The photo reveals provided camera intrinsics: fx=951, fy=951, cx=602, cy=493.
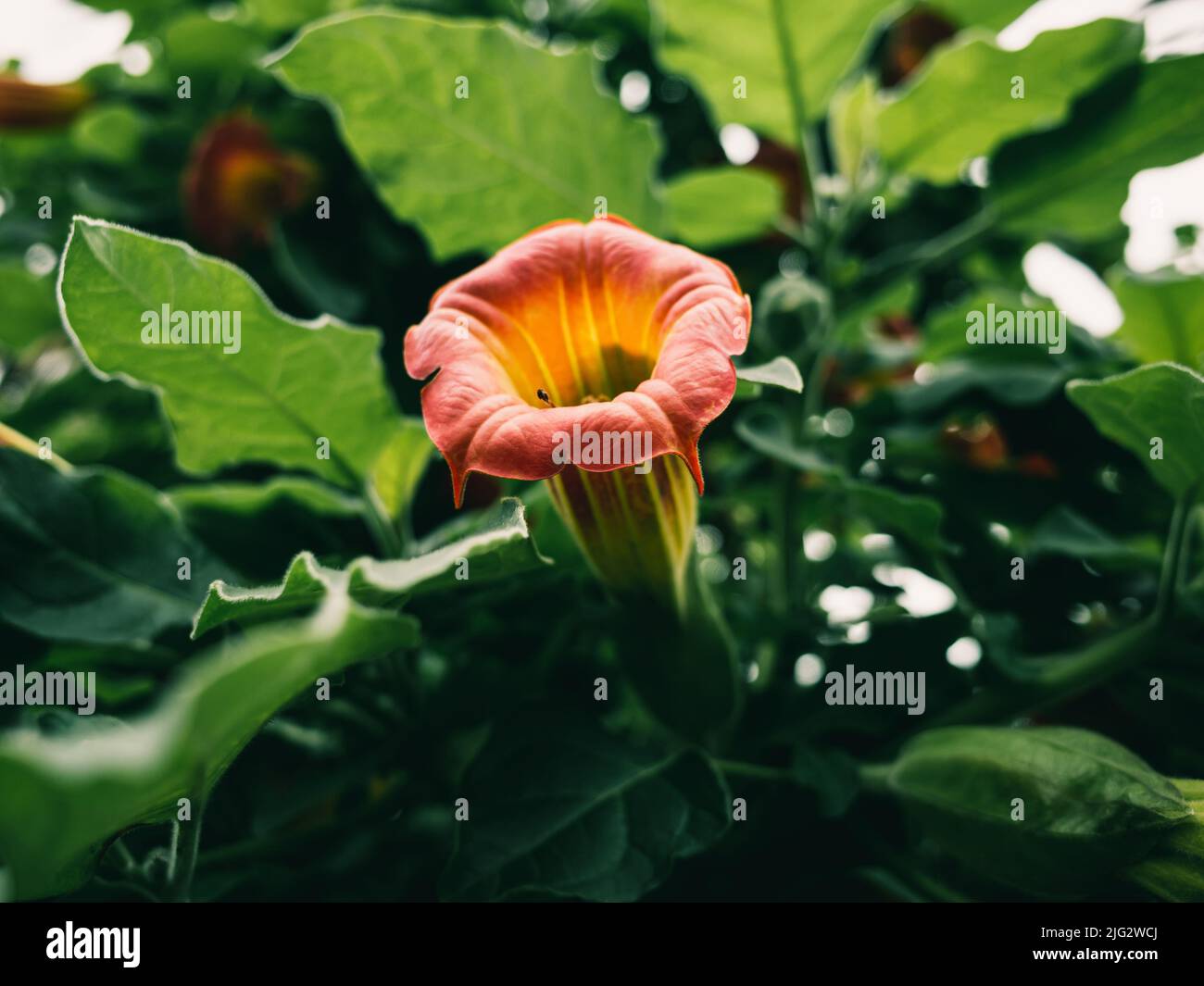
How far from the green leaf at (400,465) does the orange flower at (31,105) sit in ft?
3.20

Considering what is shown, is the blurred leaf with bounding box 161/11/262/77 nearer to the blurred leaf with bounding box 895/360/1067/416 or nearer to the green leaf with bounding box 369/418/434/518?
the green leaf with bounding box 369/418/434/518

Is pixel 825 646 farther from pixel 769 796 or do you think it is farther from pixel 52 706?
pixel 52 706

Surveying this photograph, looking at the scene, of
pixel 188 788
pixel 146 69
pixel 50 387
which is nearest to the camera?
pixel 188 788

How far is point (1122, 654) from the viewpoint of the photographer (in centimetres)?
79

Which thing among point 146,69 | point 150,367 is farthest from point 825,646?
point 146,69

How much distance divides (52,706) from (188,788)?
0.24 m

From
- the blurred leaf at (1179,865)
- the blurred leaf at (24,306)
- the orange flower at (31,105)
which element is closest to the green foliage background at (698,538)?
the blurred leaf at (1179,865)

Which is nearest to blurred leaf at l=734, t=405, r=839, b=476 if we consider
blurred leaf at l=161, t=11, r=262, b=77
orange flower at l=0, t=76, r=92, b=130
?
blurred leaf at l=161, t=11, r=262, b=77

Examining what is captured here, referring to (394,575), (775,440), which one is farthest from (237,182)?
(394,575)

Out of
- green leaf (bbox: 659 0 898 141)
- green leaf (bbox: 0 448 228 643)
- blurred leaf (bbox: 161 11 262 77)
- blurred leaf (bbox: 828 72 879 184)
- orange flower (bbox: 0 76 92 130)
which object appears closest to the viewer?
green leaf (bbox: 0 448 228 643)

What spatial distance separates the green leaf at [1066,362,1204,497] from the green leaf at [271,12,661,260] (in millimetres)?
407

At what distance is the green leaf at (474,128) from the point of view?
2.54 ft

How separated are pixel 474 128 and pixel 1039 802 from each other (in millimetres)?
695

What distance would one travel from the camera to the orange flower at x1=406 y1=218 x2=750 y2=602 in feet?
1.74
